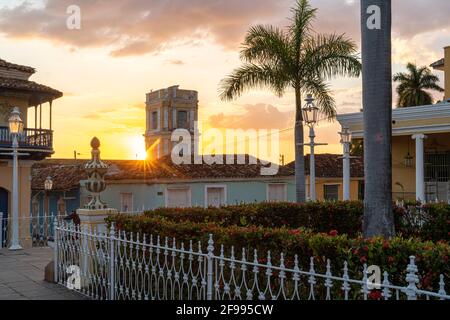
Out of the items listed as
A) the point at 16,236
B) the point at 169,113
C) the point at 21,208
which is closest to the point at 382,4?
the point at 16,236

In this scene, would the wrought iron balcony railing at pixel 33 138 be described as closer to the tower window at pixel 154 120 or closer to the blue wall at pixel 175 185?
the blue wall at pixel 175 185

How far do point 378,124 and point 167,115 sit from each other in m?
42.3

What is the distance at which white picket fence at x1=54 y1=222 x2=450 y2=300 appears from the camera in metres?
5.01

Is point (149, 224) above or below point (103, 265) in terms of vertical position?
above

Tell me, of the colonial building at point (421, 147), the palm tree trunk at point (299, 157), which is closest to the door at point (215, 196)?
the colonial building at point (421, 147)

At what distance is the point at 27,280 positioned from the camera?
31.3 feet

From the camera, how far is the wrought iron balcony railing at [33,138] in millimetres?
20939

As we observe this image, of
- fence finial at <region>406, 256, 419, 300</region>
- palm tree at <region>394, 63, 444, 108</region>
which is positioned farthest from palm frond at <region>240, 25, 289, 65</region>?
palm tree at <region>394, 63, 444, 108</region>

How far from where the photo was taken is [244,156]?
30109mm

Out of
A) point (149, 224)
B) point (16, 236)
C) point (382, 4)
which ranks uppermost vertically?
point (382, 4)

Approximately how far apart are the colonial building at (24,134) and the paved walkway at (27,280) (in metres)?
9.09

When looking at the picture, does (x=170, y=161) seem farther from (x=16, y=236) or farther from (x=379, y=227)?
(x=379, y=227)

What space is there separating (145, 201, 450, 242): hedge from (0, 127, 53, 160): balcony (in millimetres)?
12613

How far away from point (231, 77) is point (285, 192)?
1173cm
